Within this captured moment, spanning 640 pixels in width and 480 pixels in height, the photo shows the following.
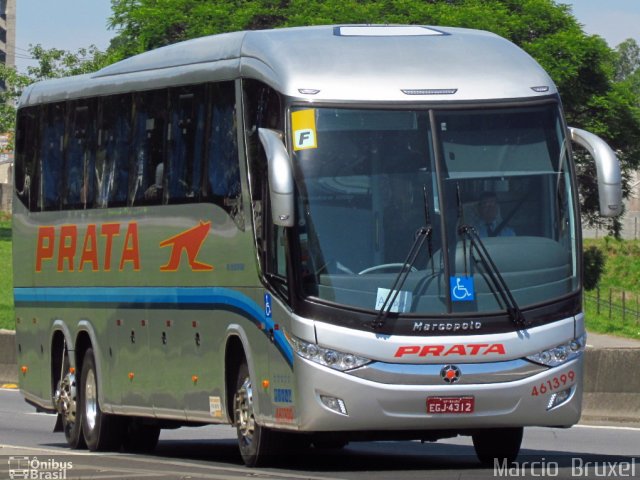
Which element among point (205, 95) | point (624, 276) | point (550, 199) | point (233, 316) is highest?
point (205, 95)

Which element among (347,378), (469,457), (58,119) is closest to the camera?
(347,378)

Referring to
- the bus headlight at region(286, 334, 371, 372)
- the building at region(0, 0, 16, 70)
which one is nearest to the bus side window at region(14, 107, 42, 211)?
the bus headlight at region(286, 334, 371, 372)

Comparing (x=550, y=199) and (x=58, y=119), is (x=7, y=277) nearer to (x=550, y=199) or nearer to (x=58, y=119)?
(x=58, y=119)

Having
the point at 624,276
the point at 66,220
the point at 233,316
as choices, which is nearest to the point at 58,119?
the point at 66,220

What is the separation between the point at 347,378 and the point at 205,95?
3.59m

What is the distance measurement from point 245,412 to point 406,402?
1.97 meters

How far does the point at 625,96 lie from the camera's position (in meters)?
→ 49.9

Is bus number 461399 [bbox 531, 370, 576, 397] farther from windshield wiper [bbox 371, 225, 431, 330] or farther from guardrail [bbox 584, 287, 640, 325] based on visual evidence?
guardrail [bbox 584, 287, 640, 325]

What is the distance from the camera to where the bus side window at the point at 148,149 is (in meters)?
15.6

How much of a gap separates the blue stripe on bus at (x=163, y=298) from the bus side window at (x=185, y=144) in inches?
34.6

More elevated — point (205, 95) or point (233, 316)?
point (205, 95)

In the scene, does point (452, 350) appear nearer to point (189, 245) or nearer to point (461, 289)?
point (461, 289)

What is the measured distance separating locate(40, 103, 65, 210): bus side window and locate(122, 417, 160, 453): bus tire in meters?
2.57

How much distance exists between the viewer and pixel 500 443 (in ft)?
45.9
